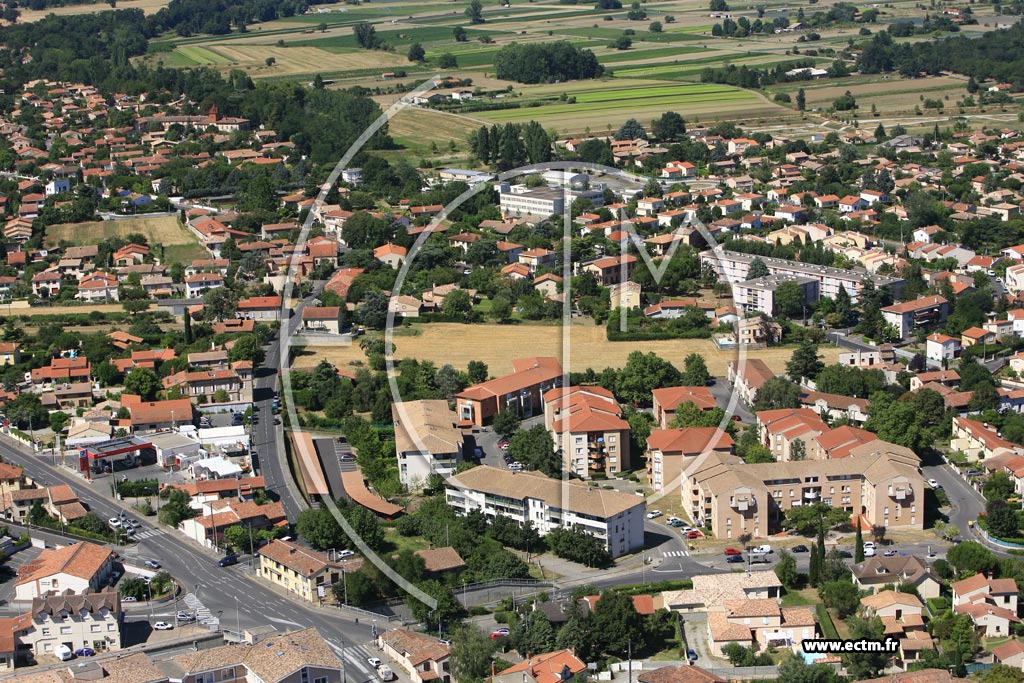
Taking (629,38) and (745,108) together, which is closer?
(745,108)

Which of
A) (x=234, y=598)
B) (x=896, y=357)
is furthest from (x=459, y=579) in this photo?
(x=896, y=357)

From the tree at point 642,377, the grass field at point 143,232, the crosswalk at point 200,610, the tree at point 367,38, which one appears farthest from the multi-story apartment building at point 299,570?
the tree at point 367,38

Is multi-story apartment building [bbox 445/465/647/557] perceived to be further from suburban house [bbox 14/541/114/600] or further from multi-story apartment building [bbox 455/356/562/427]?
suburban house [bbox 14/541/114/600]

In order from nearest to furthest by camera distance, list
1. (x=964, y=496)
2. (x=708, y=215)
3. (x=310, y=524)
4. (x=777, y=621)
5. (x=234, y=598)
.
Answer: (x=777, y=621)
(x=234, y=598)
(x=310, y=524)
(x=964, y=496)
(x=708, y=215)

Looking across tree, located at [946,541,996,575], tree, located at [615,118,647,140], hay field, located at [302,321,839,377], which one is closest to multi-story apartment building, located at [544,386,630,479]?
hay field, located at [302,321,839,377]

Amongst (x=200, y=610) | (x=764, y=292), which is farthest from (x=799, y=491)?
(x=764, y=292)

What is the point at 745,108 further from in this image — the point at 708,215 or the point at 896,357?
the point at 896,357

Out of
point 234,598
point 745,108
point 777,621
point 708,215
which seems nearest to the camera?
point 777,621
